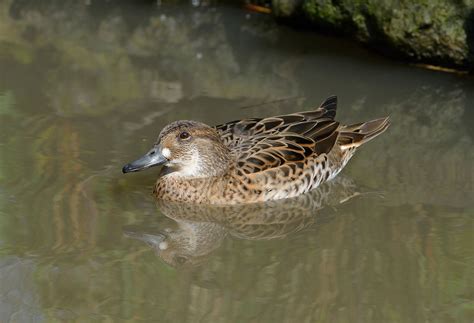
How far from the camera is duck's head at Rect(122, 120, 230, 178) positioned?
28.4 ft

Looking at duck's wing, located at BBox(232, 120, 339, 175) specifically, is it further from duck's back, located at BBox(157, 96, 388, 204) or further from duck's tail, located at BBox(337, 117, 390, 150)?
duck's tail, located at BBox(337, 117, 390, 150)

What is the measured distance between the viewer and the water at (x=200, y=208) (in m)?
7.01

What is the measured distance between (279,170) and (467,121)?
8.24 ft

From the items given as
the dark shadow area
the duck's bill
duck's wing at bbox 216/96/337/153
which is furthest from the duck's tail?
the dark shadow area

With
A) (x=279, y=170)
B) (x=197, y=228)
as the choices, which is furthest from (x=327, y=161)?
(x=197, y=228)

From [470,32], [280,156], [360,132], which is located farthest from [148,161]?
[470,32]

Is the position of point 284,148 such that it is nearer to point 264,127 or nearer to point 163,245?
point 264,127

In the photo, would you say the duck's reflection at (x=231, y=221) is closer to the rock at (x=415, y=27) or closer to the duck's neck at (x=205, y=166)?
the duck's neck at (x=205, y=166)

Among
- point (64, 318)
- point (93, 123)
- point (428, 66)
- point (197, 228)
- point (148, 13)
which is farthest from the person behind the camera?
point (148, 13)

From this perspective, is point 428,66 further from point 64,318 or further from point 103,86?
point 64,318

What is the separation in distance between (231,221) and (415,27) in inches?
160

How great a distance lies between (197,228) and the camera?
325 inches

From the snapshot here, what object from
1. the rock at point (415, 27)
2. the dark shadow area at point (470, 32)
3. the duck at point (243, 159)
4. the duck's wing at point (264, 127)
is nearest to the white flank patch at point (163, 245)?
the duck at point (243, 159)

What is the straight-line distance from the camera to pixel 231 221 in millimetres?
8430
